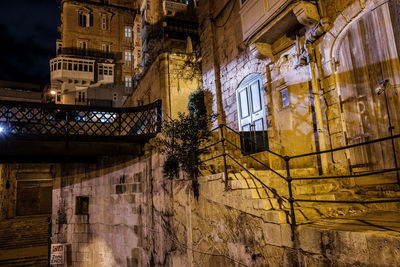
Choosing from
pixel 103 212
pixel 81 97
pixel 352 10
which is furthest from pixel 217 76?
pixel 81 97

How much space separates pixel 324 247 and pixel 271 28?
18.6 ft

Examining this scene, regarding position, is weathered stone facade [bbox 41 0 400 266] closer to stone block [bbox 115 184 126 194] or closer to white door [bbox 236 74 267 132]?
stone block [bbox 115 184 126 194]

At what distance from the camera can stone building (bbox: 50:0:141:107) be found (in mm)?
30109

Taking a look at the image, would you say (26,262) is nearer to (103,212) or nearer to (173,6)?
(103,212)

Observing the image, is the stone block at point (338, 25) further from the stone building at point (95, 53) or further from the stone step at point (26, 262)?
the stone building at point (95, 53)

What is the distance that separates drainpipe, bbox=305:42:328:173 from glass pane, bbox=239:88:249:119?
2972 millimetres

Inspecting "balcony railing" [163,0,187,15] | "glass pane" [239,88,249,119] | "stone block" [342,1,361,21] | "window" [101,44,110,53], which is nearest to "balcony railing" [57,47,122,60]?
"window" [101,44,110,53]

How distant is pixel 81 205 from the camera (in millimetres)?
11477

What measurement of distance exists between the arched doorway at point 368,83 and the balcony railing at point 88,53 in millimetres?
31514

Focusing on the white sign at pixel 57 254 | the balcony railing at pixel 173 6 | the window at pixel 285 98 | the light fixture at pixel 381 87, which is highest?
the balcony railing at pixel 173 6

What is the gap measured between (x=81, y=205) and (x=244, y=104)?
816 centimetres

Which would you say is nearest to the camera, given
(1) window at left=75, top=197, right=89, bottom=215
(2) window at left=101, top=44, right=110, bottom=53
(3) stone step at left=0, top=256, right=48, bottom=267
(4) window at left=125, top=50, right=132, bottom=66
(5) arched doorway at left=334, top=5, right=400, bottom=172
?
(5) arched doorway at left=334, top=5, right=400, bottom=172

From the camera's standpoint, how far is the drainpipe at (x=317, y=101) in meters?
5.82

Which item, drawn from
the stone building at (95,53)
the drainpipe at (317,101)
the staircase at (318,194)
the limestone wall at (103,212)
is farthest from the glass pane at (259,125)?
the stone building at (95,53)
